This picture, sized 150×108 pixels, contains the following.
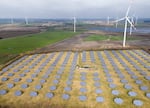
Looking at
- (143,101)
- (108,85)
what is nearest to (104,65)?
(108,85)

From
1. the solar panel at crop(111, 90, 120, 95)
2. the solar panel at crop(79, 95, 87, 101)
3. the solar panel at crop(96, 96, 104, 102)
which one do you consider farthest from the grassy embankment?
the solar panel at crop(111, 90, 120, 95)

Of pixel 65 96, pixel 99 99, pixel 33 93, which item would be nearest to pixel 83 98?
pixel 99 99

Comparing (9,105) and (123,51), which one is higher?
(123,51)

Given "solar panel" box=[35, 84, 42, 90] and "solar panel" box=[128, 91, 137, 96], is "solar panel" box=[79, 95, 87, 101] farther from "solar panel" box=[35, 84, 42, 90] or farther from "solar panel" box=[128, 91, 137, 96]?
"solar panel" box=[35, 84, 42, 90]

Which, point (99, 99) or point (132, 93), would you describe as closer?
point (99, 99)

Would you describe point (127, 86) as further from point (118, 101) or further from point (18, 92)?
point (18, 92)

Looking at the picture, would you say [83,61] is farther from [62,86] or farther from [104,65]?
[62,86]

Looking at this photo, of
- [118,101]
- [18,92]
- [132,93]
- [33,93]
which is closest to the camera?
[118,101]

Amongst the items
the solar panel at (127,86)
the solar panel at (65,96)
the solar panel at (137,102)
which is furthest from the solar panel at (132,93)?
the solar panel at (65,96)

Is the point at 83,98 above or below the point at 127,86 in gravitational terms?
below

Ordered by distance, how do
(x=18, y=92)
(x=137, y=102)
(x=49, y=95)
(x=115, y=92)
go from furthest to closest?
(x=18, y=92), (x=115, y=92), (x=49, y=95), (x=137, y=102)

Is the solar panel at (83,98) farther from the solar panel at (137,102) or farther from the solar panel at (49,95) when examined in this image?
the solar panel at (137,102)
